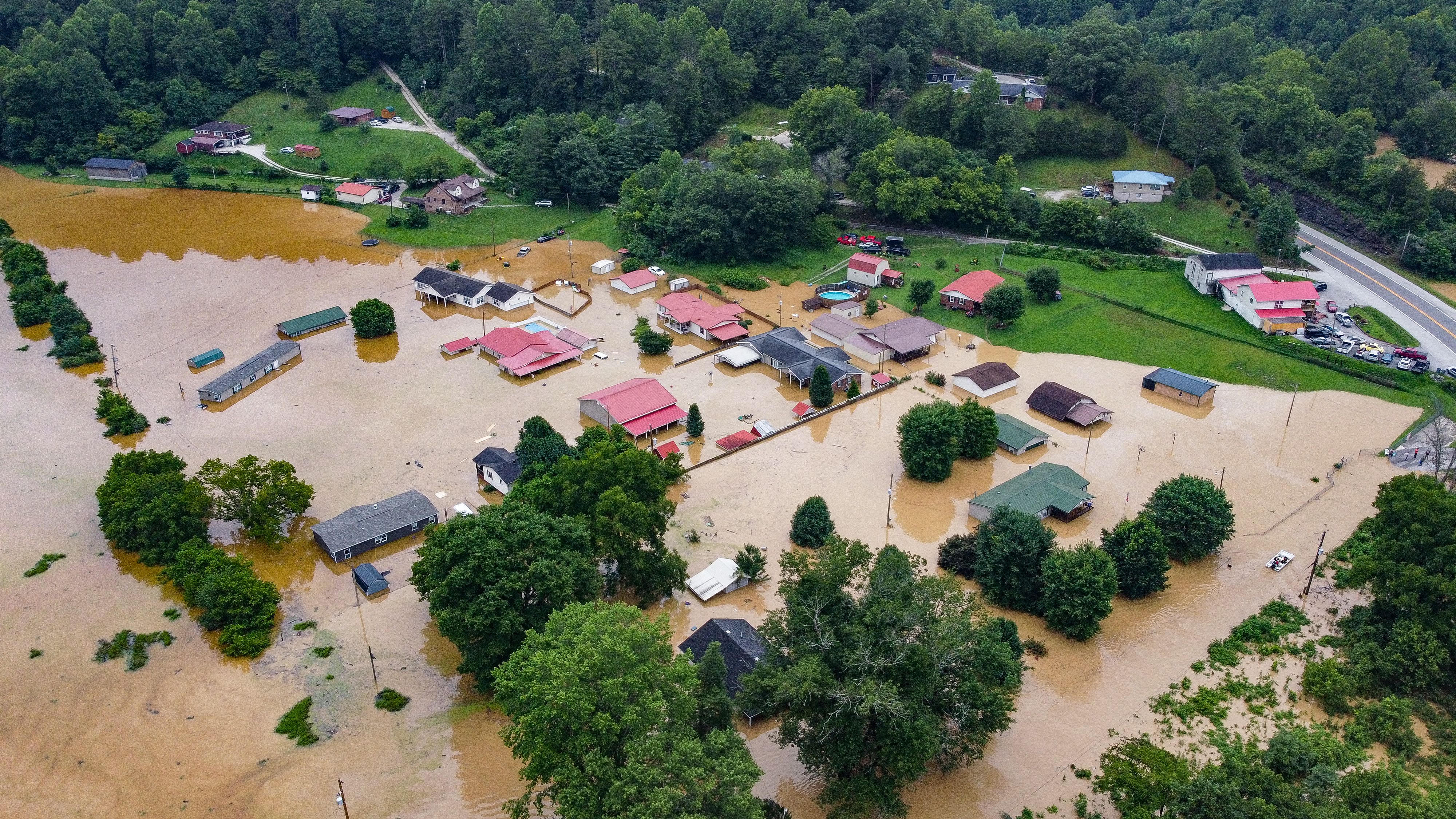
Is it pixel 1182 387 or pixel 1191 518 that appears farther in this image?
pixel 1182 387

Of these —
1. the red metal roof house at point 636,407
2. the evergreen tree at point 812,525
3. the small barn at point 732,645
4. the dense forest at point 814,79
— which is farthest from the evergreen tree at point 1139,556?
the dense forest at point 814,79

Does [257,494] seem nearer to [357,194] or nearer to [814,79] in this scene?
[357,194]

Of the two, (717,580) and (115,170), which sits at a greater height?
(115,170)

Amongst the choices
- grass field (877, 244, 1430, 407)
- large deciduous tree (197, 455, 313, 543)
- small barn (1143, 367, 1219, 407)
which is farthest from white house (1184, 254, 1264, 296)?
large deciduous tree (197, 455, 313, 543)

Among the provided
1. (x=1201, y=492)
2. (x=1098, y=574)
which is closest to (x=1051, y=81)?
(x=1201, y=492)

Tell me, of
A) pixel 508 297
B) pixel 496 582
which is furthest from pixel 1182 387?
pixel 508 297

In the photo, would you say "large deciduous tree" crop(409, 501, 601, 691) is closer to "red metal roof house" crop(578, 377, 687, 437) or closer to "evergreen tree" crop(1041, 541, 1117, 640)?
"red metal roof house" crop(578, 377, 687, 437)

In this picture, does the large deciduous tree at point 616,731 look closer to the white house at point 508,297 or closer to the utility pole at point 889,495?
the utility pole at point 889,495

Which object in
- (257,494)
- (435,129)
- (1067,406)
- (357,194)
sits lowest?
(1067,406)
